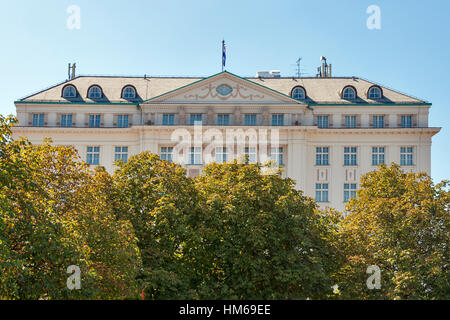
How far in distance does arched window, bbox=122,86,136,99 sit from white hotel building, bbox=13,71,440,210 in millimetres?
1751

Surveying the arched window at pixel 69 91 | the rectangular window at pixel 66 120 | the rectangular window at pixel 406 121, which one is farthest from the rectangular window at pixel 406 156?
the arched window at pixel 69 91

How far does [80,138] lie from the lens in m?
78.7

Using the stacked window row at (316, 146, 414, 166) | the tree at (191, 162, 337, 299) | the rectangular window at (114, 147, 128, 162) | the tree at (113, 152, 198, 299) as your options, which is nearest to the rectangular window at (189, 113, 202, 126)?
the rectangular window at (114, 147, 128, 162)

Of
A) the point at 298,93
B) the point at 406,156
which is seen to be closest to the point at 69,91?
the point at 298,93

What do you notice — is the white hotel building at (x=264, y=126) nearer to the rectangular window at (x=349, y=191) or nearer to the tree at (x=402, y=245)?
the rectangular window at (x=349, y=191)

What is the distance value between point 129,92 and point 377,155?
32.1 metres

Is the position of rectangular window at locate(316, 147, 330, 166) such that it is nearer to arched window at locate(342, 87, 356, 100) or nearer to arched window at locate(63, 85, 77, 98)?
arched window at locate(342, 87, 356, 100)

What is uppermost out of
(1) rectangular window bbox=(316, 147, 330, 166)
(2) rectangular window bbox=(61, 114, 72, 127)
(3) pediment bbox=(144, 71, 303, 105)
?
(3) pediment bbox=(144, 71, 303, 105)

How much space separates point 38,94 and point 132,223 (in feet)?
159

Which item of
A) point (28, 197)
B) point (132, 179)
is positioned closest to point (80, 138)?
point (132, 179)

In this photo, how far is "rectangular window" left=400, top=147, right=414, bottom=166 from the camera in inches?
3066
